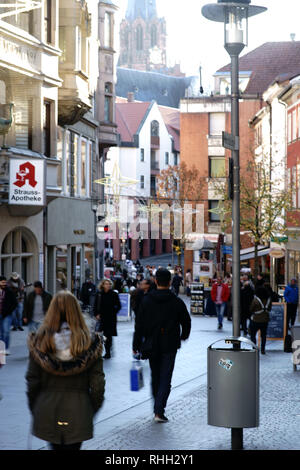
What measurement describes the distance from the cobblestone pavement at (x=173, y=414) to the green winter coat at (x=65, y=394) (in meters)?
2.76

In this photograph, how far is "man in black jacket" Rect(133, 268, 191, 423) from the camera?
10.9m

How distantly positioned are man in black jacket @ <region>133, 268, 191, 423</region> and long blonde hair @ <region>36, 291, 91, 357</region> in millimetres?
4438

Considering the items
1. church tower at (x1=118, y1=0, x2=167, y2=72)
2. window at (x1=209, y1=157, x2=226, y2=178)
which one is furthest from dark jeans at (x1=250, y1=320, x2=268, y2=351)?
church tower at (x1=118, y1=0, x2=167, y2=72)

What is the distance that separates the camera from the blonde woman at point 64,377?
6363 millimetres

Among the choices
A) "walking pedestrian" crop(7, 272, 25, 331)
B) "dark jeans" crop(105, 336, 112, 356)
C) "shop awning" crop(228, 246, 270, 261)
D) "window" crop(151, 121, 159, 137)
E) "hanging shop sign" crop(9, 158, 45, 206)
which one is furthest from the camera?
"window" crop(151, 121, 159, 137)

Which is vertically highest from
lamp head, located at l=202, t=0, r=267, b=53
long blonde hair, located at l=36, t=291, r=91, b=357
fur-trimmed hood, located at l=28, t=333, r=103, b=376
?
lamp head, located at l=202, t=0, r=267, b=53

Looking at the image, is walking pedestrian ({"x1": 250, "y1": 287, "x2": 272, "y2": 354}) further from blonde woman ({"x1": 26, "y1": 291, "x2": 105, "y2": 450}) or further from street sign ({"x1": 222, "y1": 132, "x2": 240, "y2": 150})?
blonde woman ({"x1": 26, "y1": 291, "x2": 105, "y2": 450})

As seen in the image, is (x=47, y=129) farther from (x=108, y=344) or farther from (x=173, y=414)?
(x=173, y=414)

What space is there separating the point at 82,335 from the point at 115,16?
42711 millimetres

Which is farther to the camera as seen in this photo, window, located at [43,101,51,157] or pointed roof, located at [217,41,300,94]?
pointed roof, located at [217,41,300,94]

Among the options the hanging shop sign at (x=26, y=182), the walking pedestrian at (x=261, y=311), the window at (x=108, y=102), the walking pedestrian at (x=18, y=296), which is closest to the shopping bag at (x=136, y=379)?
the walking pedestrian at (x=261, y=311)

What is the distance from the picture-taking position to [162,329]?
10914mm
